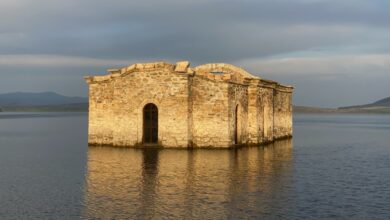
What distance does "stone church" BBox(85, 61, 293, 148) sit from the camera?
84.8ft

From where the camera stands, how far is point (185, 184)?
15336 millimetres

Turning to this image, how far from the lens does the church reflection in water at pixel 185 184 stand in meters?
12.0

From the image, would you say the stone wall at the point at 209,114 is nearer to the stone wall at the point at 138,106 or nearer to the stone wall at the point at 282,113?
the stone wall at the point at 138,106

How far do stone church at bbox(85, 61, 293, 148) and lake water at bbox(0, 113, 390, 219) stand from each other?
6.73ft

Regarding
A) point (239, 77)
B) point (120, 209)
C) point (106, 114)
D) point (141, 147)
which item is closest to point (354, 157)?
point (239, 77)

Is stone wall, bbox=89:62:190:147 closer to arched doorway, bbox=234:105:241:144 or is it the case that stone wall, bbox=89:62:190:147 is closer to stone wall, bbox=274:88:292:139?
arched doorway, bbox=234:105:241:144

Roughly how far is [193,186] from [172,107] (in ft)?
36.6

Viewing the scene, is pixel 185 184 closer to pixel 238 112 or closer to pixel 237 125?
pixel 237 125

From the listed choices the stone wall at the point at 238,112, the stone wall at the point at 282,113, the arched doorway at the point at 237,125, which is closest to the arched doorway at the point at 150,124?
the stone wall at the point at 238,112

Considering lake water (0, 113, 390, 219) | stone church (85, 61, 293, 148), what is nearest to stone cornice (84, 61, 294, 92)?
stone church (85, 61, 293, 148)

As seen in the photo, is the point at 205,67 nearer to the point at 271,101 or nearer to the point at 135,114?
the point at 271,101

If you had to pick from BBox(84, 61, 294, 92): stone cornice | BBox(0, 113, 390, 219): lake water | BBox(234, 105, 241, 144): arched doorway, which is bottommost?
BBox(0, 113, 390, 219): lake water

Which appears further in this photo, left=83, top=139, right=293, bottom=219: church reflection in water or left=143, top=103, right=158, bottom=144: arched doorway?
left=143, top=103, right=158, bottom=144: arched doorway

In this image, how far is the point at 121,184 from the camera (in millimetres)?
15336
